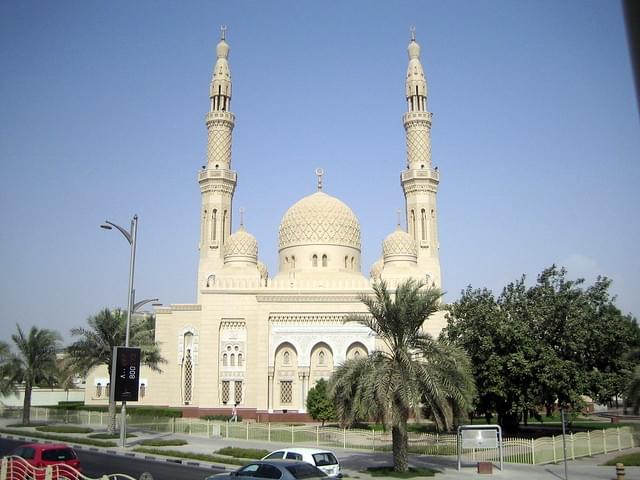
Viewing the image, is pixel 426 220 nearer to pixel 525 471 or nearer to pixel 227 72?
pixel 227 72

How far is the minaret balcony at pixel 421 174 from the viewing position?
144 ft

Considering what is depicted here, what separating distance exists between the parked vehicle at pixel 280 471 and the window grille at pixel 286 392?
25.3 meters

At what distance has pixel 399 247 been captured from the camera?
4203cm

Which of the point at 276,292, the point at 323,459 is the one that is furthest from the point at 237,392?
the point at 323,459

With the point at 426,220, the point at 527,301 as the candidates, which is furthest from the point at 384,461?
the point at 426,220

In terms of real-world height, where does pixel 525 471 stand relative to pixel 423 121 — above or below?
below

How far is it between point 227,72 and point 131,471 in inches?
1415

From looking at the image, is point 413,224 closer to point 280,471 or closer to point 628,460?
point 628,460

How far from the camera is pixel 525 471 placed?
18.1 m

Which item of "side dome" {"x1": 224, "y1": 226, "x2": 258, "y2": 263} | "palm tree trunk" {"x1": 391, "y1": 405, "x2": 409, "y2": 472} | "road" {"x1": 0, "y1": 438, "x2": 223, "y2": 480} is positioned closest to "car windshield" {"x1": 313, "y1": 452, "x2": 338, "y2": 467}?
"palm tree trunk" {"x1": 391, "y1": 405, "x2": 409, "y2": 472}

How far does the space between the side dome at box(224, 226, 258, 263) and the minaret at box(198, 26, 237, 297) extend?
4.04 feet

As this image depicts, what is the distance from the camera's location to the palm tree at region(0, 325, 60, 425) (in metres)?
32.2

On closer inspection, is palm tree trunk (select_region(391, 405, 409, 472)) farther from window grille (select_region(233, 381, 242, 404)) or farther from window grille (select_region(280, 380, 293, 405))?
window grille (select_region(233, 381, 242, 404))

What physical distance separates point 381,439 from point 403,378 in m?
9.77
